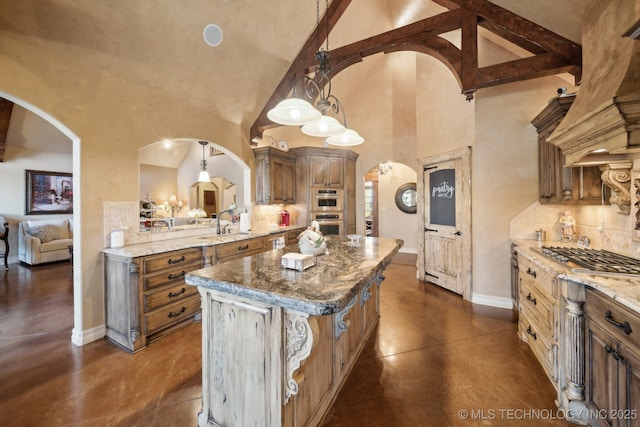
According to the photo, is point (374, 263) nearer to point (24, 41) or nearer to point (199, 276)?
point (199, 276)

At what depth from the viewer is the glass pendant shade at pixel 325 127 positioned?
217 cm

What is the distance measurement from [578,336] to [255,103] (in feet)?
15.0

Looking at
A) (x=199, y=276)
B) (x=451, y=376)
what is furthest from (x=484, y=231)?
(x=199, y=276)

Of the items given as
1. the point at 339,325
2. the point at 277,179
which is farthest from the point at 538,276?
the point at 277,179

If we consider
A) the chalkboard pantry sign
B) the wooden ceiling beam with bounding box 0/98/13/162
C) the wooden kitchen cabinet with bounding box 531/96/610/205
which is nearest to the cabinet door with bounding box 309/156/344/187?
the chalkboard pantry sign

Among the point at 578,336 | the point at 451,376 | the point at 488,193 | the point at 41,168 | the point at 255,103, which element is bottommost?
the point at 451,376

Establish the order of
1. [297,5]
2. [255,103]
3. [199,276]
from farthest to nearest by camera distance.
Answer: [255,103] < [297,5] < [199,276]

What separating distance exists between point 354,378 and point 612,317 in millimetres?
1673

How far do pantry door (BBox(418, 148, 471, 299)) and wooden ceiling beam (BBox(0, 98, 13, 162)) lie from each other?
7.14 meters

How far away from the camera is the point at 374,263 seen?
170 centimetres

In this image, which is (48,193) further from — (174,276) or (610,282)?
(610,282)

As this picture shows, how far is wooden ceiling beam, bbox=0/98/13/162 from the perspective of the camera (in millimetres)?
4139

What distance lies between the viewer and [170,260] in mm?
2689

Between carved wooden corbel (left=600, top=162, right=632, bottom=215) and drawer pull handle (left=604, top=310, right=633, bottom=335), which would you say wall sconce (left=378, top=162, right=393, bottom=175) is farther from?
drawer pull handle (left=604, top=310, right=633, bottom=335)
